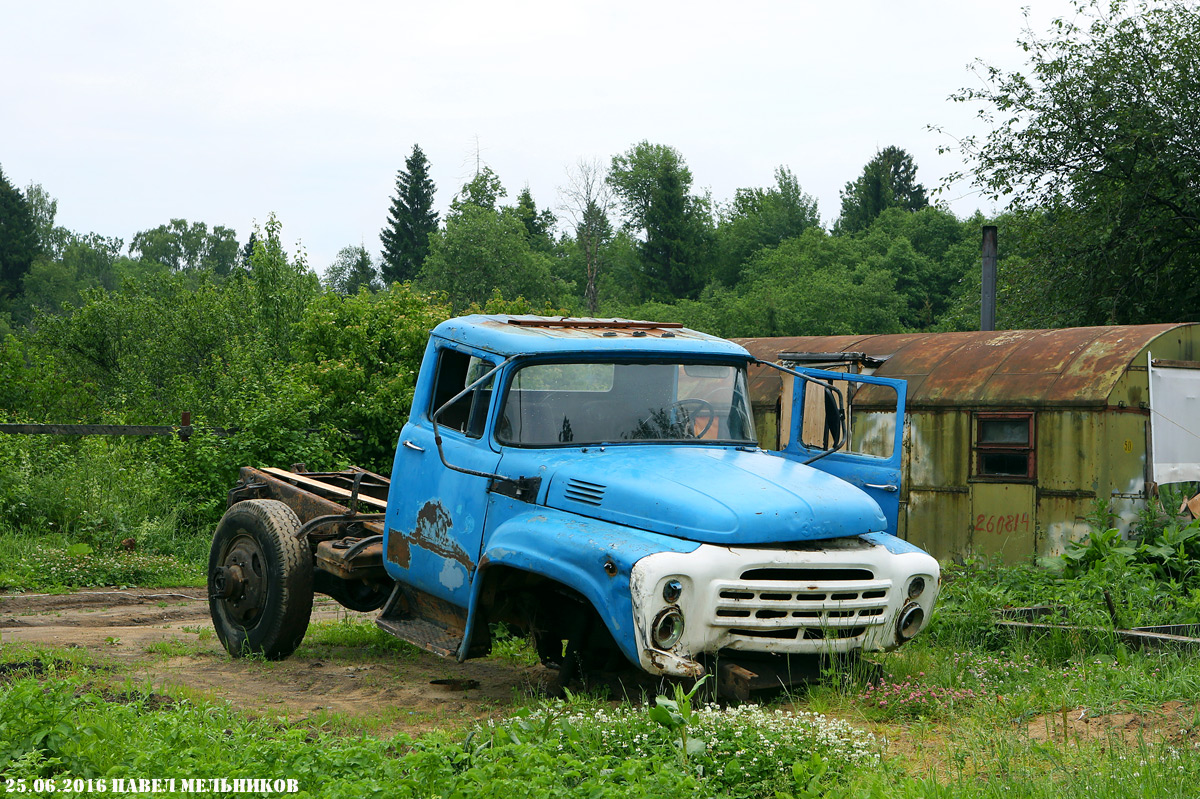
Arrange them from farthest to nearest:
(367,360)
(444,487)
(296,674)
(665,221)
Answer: (665,221), (367,360), (296,674), (444,487)

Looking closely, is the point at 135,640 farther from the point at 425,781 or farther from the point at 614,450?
the point at 425,781

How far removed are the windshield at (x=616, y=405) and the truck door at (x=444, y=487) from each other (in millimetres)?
245

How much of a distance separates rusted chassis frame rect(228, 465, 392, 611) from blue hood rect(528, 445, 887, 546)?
1638 mm

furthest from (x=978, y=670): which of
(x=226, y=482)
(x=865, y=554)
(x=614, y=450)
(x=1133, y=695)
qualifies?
(x=226, y=482)

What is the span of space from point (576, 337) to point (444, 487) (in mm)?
1225

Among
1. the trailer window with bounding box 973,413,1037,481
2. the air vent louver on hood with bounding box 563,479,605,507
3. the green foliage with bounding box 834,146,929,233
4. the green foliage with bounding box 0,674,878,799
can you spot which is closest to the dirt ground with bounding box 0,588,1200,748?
the green foliage with bounding box 0,674,878,799

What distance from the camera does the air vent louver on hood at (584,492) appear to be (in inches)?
220

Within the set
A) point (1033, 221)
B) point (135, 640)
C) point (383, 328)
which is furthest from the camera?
point (1033, 221)

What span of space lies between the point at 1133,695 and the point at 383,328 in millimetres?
12989

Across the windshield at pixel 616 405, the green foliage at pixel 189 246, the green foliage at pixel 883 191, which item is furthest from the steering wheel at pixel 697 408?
the green foliage at pixel 189 246

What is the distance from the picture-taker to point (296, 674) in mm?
7047

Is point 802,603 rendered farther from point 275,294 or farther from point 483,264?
point 483,264

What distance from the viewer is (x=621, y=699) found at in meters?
5.82

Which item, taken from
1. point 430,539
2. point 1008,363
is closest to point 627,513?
point 430,539
